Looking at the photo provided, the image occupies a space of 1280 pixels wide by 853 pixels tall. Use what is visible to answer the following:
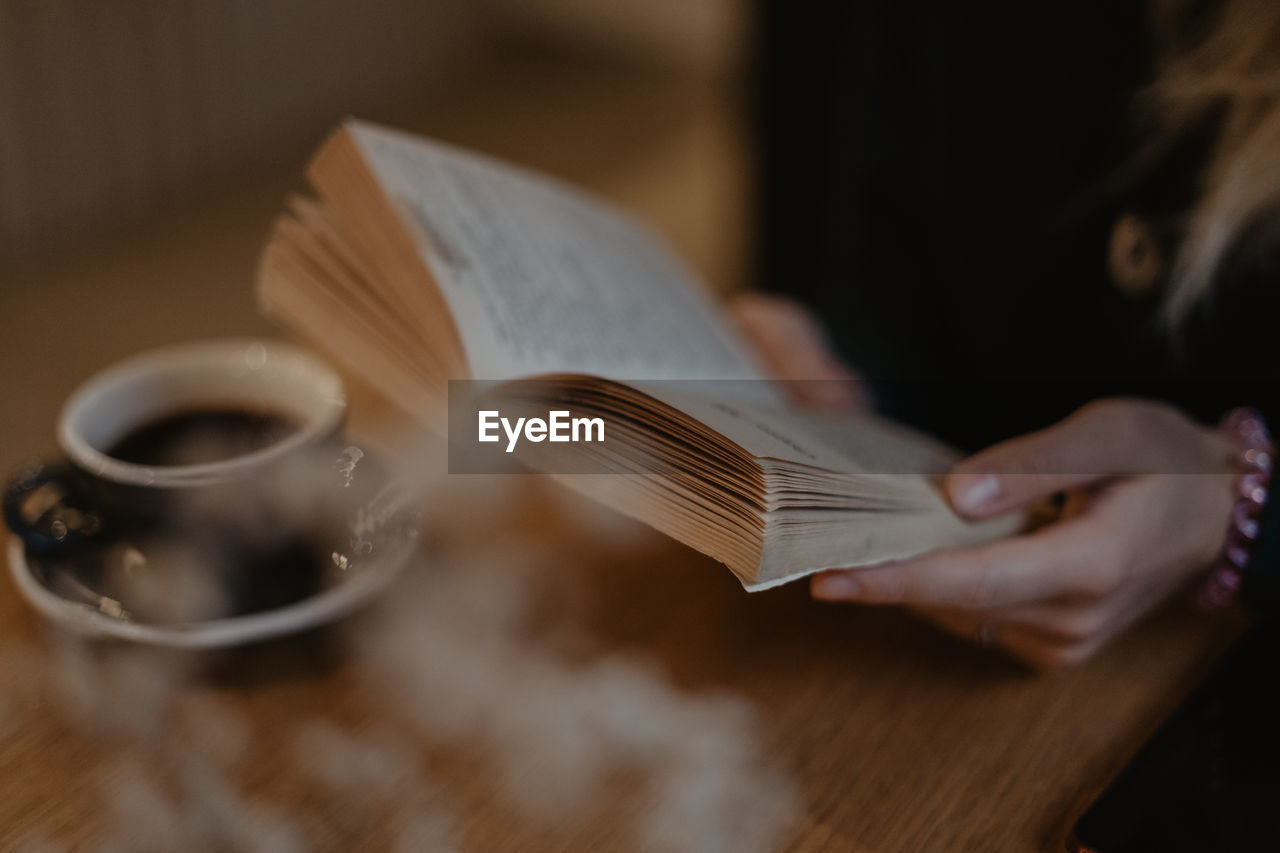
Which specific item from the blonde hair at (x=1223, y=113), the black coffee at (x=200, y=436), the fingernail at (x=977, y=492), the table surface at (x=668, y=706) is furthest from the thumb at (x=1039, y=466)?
Answer: the black coffee at (x=200, y=436)

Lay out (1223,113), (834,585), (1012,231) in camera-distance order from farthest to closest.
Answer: (1012,231)
(1223,113)
(834,585)

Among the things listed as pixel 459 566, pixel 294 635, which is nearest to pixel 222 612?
pixel 294 635

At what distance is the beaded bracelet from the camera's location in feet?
1.78

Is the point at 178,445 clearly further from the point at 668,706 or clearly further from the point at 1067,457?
the point at 1067,457

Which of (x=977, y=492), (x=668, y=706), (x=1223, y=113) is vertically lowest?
(x=668, y=706)

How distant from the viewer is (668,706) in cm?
50

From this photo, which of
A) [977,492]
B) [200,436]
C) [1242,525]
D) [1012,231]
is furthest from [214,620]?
[1012,231]

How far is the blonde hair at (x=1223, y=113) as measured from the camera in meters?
0.64

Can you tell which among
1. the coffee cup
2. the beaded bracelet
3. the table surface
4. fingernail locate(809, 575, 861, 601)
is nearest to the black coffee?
the coffee cup

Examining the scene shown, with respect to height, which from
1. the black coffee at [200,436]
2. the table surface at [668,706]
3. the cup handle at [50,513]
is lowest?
the table surface at [668,706]

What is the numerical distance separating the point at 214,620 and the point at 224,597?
0.01 metres

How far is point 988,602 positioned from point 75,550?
1.45 ft

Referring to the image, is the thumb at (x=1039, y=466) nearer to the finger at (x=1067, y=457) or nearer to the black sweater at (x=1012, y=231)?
the finger at (x=1067, y=457)

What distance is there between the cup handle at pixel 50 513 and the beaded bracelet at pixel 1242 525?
1.90 ft
